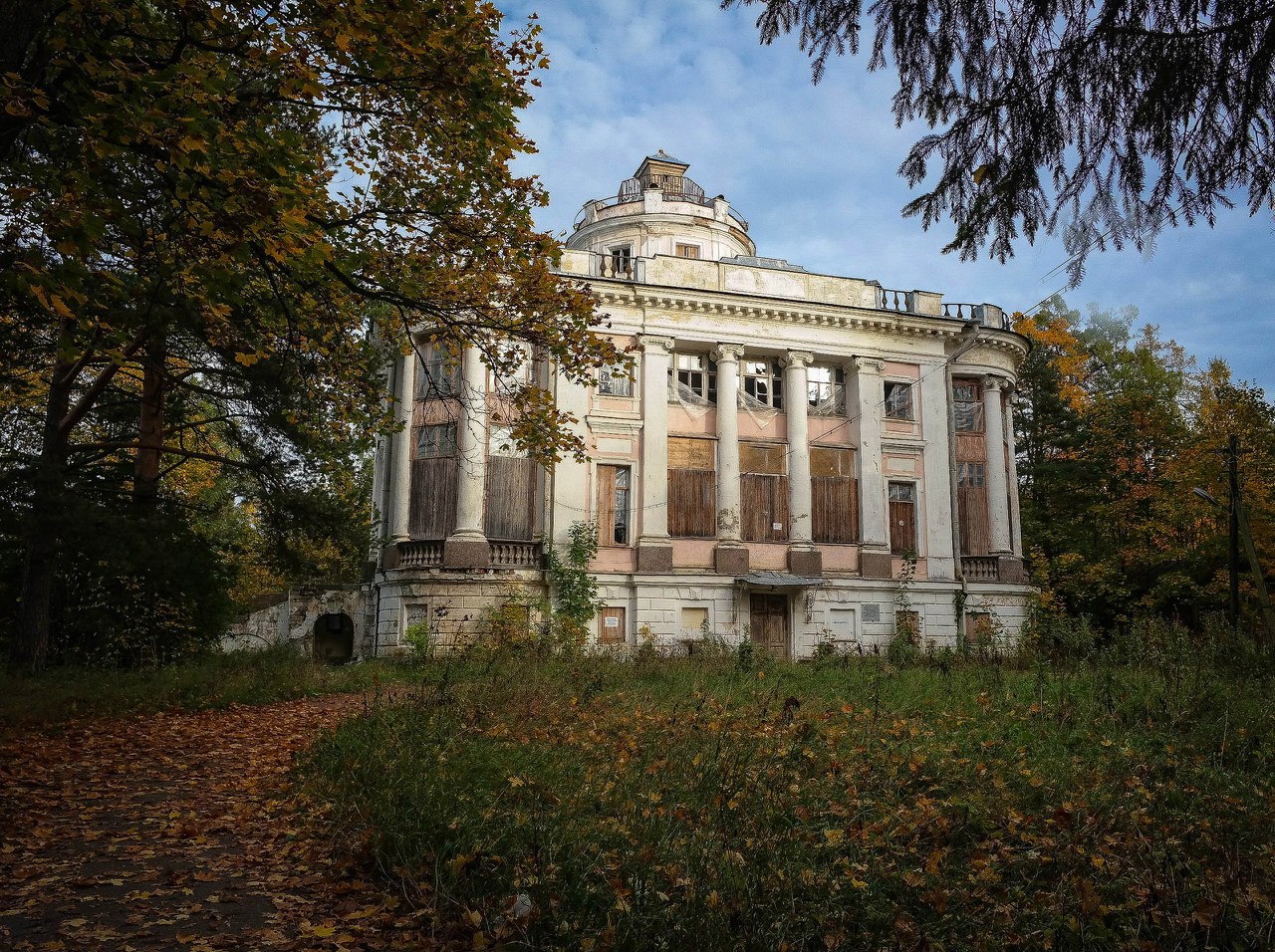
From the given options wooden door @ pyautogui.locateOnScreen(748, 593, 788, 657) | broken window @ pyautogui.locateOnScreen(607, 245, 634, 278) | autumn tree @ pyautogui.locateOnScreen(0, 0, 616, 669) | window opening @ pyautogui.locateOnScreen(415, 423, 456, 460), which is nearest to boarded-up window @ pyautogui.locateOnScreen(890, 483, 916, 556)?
wooden door @ pyautogui.locateOnScreen(748, 593, 788, 657)

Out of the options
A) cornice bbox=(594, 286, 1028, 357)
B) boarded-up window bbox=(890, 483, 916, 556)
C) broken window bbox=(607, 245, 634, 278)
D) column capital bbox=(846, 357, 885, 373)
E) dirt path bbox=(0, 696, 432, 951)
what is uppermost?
broken window bbox=(607, 245, 634, 278)

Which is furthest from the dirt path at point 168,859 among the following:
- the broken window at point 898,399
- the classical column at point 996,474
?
the classical column at point 996,474

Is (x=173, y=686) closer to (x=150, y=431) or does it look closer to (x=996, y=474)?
(x=150, y=431)

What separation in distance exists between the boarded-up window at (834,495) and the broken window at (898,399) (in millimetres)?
2047

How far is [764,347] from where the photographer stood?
25.8 metres

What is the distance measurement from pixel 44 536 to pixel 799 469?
62.0 feet

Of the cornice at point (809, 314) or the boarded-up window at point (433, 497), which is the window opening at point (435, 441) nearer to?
the boarded-up window at point (433, 497)

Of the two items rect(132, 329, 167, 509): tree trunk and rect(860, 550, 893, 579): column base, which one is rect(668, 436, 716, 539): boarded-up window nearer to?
rect(860, 550, 893, 579): column base

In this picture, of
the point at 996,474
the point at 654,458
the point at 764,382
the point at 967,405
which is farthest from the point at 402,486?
the point at 996,474

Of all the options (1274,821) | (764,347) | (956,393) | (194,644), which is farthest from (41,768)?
(956,393)

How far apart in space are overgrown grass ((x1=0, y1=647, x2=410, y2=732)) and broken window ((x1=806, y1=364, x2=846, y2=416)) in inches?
614

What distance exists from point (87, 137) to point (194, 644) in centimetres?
1135

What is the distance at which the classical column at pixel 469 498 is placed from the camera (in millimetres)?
22375

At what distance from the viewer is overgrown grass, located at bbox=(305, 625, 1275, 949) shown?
3732mm
